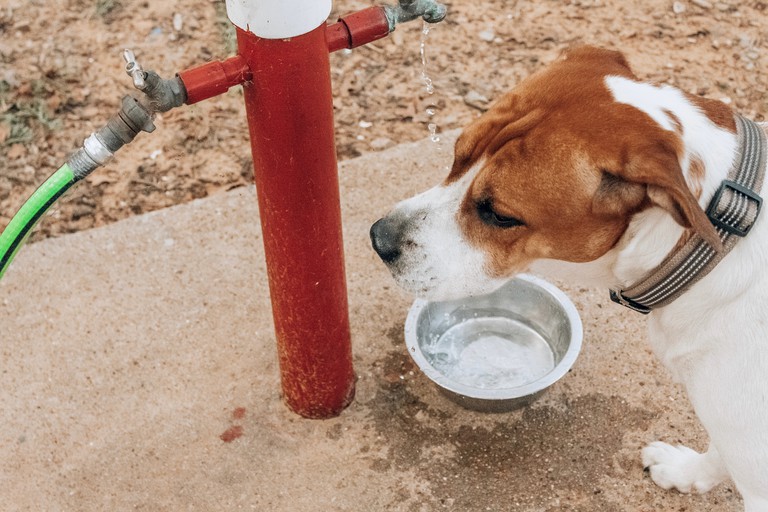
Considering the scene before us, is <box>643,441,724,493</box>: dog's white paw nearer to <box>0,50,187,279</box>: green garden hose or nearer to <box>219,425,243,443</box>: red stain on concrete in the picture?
<box>219,425,243,443</box>: red stain on concrete

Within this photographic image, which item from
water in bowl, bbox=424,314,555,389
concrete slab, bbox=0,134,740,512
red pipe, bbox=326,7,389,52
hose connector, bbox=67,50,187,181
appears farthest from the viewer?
water in bowl, bbox=424,314,555,389

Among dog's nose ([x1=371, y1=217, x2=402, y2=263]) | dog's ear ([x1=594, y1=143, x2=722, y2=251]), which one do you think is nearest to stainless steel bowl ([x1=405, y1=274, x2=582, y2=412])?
dog's nose ([x1=371, y1=217, x2=402, y2=263])

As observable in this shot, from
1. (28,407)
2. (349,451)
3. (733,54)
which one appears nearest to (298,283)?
(349,451)

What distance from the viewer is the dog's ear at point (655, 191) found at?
82.5 inches

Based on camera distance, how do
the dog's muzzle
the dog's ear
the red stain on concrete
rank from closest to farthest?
1. the dog's ear
2. the dog's muzzle
3. the red stain on concrete

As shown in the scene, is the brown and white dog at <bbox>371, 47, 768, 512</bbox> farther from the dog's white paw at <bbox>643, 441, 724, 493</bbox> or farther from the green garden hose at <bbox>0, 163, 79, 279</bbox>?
the green garden hose at <bbox>0, 163, 79, 279</bbox>

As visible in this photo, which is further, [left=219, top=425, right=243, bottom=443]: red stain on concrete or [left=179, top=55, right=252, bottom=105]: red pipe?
[left=219, top=425, right=243, bottom=443]: red stain on concrete

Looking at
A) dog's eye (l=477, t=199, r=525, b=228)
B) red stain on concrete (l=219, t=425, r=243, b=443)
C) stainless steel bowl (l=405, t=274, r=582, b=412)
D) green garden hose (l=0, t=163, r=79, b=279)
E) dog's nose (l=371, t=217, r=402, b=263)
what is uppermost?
green garden hose (l=0, t=163, r=79, b=279)

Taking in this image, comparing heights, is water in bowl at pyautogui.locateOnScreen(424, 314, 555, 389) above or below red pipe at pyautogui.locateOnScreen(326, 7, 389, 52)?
below

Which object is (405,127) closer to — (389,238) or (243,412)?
(243,412)

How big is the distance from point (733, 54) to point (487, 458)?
11.6 ft

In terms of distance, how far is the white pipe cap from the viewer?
2.31m

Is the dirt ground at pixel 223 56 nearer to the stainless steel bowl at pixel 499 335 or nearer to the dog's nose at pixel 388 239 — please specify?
the stainless steel bowl at pixel 499 335

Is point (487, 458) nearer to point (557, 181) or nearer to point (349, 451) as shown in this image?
point (349, 451)
